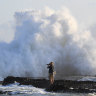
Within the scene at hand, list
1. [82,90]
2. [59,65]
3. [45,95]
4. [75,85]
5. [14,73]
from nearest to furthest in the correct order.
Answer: [45,95], [82,90], [75,85], [14,73], [59,65]

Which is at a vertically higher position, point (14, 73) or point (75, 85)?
point (14, 73)

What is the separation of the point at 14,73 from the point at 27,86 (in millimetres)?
37792

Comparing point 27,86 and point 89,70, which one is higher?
point 89,70

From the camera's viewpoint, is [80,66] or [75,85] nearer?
[75,85]

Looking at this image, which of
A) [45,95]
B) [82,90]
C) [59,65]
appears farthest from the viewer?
[59,65]

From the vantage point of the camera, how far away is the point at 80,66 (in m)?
90.0

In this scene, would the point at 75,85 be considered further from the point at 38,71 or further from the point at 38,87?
the point at 38,71

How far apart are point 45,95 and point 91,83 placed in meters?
8.96

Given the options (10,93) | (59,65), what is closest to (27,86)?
(10,93)

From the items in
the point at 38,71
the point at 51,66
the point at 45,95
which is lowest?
the point at 45,95

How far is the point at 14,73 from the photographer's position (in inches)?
3044

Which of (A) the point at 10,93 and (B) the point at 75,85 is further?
(B) the point at 75,85

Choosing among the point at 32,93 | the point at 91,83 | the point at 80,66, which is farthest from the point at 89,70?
the point at 32,93

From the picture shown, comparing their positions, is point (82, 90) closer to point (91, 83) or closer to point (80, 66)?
point (91, 83)
